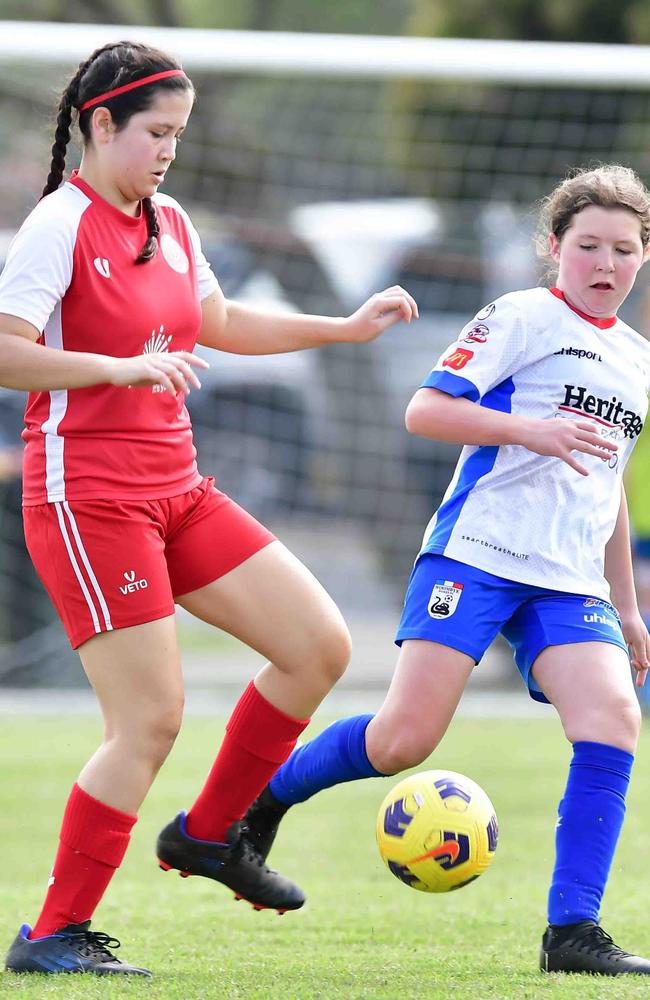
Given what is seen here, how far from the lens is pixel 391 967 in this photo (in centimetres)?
368

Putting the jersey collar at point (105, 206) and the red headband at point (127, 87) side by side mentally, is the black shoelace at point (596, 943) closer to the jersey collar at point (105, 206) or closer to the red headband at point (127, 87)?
the jersey collar at point (105, 206)

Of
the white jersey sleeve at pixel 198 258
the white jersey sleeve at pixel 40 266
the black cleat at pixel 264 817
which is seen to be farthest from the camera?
the black cleat at pixel 264 817

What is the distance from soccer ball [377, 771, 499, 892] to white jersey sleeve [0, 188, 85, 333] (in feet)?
4.73

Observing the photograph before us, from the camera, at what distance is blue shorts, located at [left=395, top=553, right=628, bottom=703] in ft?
12.1

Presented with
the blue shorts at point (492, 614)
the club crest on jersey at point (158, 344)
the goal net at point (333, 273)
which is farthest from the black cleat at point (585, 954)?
the goal net at point (333, 273)

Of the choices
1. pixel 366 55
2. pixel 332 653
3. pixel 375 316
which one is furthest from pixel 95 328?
pixel 366 55

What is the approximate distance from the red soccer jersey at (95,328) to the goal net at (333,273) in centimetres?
629

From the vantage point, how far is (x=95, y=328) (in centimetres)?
347

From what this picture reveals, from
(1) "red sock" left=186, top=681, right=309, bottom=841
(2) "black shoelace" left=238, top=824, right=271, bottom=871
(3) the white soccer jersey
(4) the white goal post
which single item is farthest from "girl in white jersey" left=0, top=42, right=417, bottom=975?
(4) the white goal post

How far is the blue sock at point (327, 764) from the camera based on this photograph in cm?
393

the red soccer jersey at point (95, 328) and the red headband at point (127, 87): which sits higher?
the red headband at point (127, 87)

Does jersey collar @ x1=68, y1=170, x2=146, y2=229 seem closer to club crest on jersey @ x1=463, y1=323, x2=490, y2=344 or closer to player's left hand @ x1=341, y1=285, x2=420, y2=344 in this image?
player's left hand @ x1=341, y1=285, x2=420, y2=344

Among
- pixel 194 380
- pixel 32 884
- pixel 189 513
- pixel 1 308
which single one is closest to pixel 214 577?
pixel 189 513

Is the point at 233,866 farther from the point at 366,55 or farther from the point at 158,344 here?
the point at 366,55
